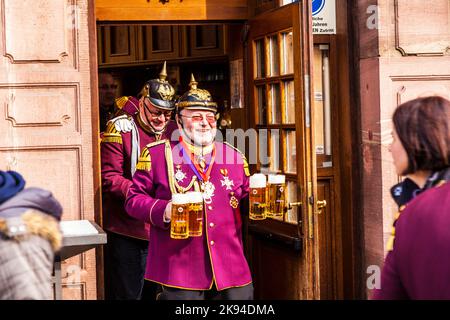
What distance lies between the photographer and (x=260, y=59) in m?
6.17

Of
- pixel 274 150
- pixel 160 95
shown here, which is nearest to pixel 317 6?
pixel 274 150

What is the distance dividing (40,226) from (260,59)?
132 inches

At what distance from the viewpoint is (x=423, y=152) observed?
9.95 feet

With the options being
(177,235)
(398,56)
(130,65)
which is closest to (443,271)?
(177,235)

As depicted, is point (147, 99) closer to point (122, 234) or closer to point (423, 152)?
point (122, 234)

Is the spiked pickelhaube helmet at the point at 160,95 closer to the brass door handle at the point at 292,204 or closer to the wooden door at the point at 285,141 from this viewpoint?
the wooden door at the point at 285,141

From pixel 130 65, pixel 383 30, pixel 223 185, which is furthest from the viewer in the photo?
pixel 130 65

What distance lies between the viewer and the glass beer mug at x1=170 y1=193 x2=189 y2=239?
185 inches

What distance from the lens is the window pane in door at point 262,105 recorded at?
6117 millimetres

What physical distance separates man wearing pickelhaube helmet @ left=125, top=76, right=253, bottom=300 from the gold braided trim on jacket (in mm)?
1834

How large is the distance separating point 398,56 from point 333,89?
0.63 meters

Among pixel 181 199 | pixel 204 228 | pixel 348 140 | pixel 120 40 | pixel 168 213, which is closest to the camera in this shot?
pixel 181 199

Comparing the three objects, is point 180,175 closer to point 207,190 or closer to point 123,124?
point 207,190

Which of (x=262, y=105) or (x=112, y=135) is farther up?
(x=262, y=105)
